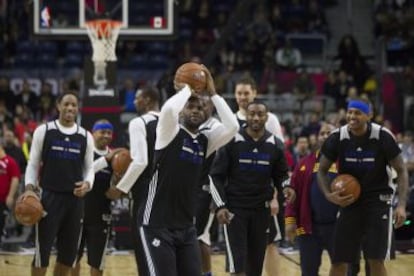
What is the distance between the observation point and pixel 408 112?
21.6m

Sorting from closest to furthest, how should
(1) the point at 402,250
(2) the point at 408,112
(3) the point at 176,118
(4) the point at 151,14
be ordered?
(3) the point at 176,118 → (1) the point at 402,250 → (4) the point at 151,14 → (2) the point at 408,112

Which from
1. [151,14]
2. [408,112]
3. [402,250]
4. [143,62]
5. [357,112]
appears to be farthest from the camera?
[143,62]

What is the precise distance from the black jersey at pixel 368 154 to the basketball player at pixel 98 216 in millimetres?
2550

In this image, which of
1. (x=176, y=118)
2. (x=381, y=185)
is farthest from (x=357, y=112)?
(x=176, y=118)

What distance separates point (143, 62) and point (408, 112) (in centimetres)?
603

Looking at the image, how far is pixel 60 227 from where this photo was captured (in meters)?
9.97

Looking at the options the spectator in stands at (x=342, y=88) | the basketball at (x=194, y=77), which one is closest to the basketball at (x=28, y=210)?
the basketball at (x=194, y=77)

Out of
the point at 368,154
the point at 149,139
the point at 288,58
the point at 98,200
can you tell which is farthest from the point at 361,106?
the point at 288,58

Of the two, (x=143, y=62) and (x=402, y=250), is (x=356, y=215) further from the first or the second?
(x=143, y=62)

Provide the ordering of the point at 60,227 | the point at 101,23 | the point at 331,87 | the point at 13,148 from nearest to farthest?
the point at 60,227
the point at 101,23
the point at 13,148
the point at 331,87

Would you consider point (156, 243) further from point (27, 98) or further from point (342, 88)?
point (342, 88)

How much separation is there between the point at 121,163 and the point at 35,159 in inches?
34.6

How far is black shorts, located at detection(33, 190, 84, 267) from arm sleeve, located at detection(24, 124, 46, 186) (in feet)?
0.79

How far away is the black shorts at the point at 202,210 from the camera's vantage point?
33.7 ft
